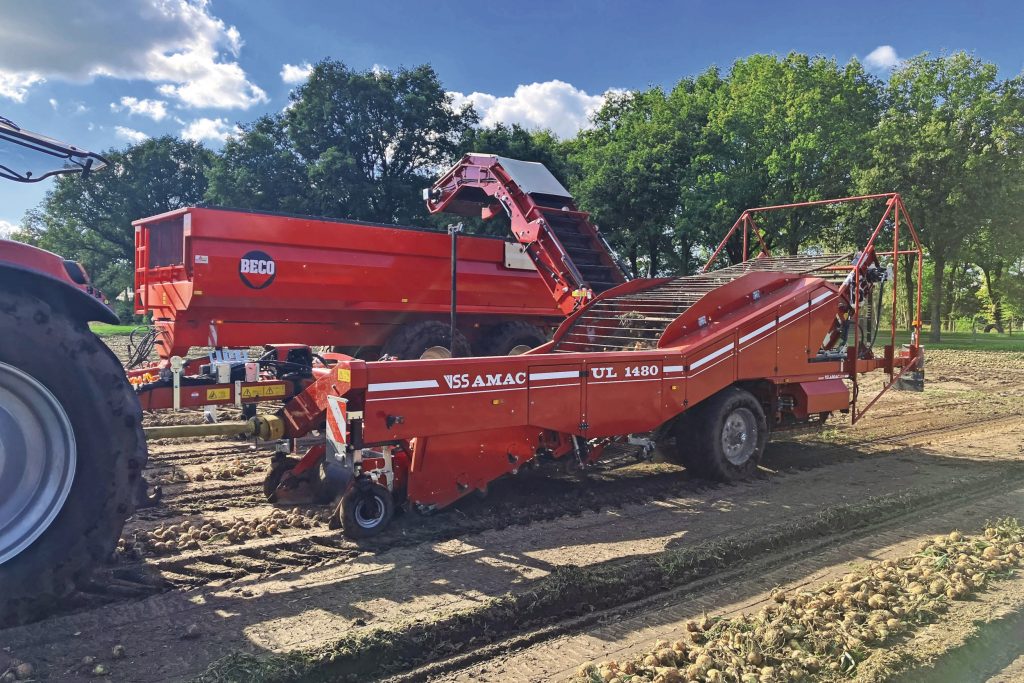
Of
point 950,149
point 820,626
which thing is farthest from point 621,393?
point 950,149

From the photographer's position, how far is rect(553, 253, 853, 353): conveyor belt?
6566mm

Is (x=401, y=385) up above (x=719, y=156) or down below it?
below

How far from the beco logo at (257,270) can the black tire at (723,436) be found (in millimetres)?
5142

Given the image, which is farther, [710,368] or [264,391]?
[710,368]

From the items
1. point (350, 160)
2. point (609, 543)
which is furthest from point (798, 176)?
point (609, 543)

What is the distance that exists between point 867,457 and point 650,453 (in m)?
3.03

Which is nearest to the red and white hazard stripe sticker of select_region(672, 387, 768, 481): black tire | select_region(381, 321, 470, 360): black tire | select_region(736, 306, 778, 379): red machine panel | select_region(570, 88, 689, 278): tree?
select_region(672, 387, 768, 481): black tire

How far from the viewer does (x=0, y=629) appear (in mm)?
2949

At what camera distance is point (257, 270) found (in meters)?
8.24

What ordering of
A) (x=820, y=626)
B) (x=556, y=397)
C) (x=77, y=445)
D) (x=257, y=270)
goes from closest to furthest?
(x=77, y=445), (x=820, y=626), (x=556, y=397), (x=257, y=270)

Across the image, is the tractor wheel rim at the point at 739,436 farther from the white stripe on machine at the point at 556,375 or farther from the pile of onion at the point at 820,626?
the pile of onion at the point at 820,626

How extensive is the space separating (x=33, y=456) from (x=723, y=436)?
5.27 meters

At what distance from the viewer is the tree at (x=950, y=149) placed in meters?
22.4

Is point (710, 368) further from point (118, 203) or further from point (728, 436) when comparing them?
point (118, 203)
